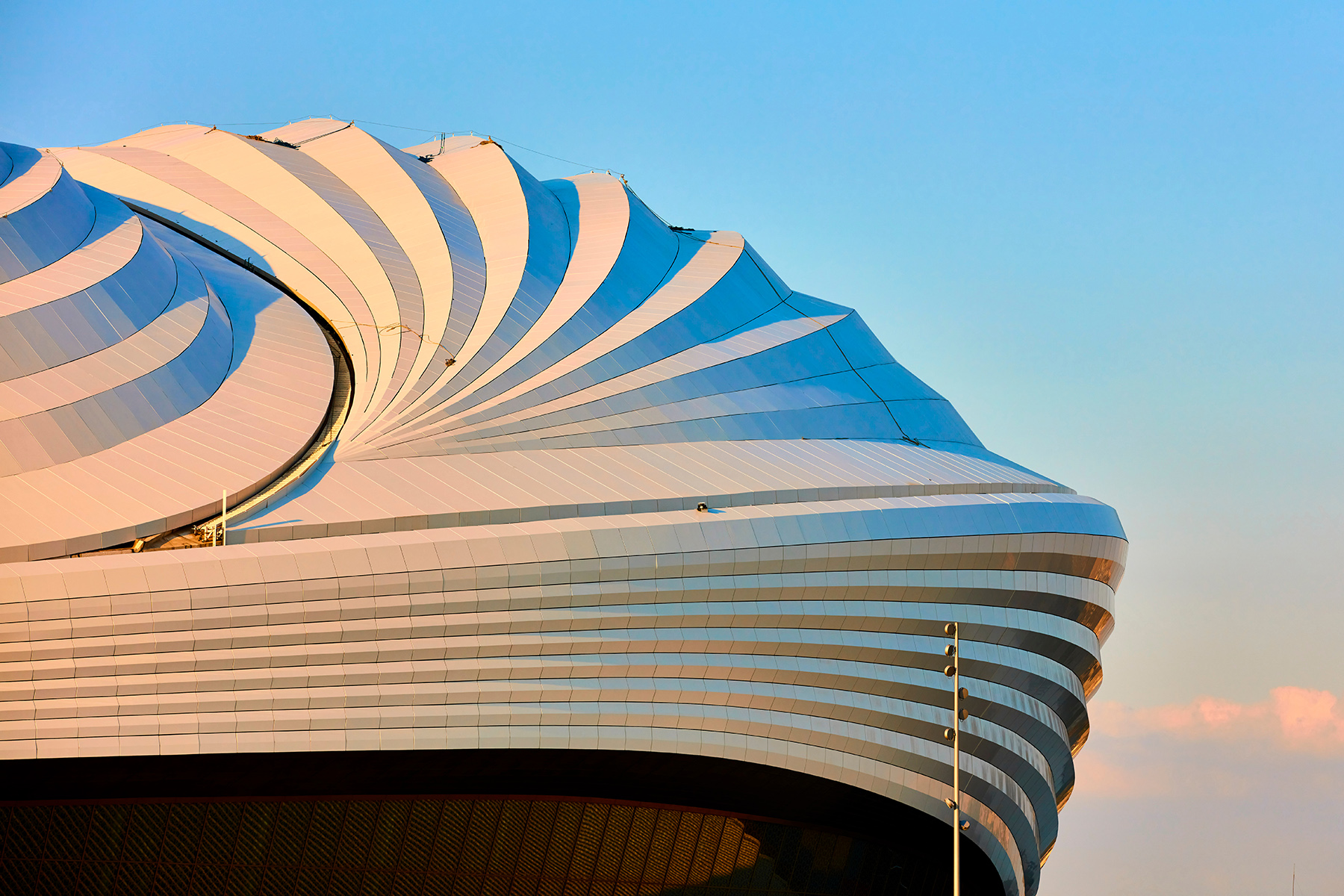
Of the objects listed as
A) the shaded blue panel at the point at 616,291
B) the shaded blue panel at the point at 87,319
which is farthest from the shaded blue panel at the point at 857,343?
the shaded blue panel at the point at 87,319

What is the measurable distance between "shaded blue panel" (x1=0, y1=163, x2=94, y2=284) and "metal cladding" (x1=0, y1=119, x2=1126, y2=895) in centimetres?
13

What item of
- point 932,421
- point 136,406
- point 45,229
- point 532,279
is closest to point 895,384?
point 932,421

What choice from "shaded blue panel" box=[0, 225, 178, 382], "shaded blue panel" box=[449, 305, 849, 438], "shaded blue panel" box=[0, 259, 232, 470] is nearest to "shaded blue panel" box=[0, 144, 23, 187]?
"shaded blue panel" box=[0, 225, 178, 382]

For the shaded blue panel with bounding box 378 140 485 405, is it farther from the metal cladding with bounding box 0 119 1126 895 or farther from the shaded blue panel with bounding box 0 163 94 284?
the shaded blue panel with bounding box 0 163 94 284

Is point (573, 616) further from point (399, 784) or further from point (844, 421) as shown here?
point (844, 421)

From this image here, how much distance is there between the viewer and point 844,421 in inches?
2125

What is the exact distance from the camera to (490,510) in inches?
1597

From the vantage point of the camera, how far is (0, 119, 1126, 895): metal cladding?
35625 mm

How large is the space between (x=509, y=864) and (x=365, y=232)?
86.7ft

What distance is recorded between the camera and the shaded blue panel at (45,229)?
45.5 metres

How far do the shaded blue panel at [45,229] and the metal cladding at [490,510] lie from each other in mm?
126

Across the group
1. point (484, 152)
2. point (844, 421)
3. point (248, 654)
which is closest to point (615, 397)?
point (844, 421)

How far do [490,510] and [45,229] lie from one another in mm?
19593

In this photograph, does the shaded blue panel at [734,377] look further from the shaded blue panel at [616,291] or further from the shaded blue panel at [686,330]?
the shaded blue panel at [616,291]
